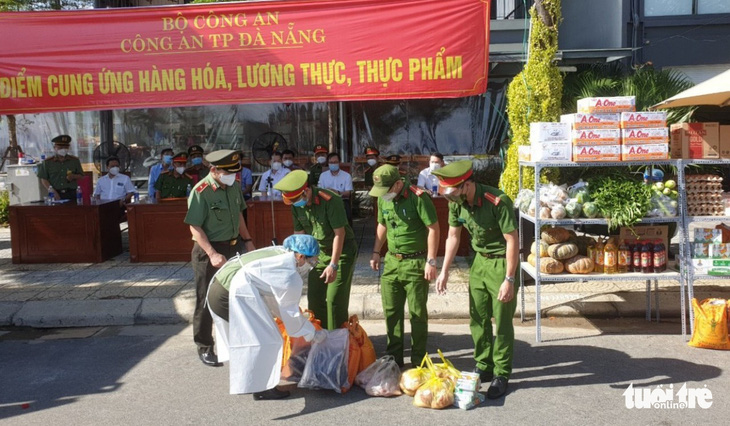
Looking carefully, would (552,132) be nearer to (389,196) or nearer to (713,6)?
(389,196)

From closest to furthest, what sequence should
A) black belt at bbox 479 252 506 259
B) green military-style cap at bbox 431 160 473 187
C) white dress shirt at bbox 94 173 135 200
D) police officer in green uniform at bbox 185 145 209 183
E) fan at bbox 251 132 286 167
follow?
green military-style cap at bbox 431 160 473 187
black belt at bbox 479 252 506 259
police officer in green uniform at bbox 185 145 209 183
white dress shirt at bbox 94 173 135 200
fan at bbox 251 132 286 167

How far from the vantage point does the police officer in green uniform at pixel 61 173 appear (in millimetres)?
12406

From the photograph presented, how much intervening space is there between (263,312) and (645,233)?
13.9ft

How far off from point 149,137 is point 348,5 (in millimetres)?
9115

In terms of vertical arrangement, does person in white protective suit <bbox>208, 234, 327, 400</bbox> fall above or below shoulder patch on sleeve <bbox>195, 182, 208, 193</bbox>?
below

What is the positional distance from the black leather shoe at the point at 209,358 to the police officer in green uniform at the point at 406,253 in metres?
→ 1.60

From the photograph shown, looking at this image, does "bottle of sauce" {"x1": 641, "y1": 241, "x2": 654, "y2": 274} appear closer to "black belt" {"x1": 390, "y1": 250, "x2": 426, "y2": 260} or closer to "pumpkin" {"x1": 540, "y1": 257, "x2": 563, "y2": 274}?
"pumpkin" {"x1": 540, "y1": 257, "x2": 563, "y2": 274}

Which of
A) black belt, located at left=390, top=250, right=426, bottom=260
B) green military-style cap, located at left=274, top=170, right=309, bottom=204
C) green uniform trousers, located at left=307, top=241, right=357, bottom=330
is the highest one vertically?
green military-style cap, located at left=274, top=170, right=309, bottom=204

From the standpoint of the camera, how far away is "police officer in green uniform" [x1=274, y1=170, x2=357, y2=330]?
619 centimetres

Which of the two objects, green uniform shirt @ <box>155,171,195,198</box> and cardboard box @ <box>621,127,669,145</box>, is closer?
Answer: cardboard box @ <box>621,127,669,145</box>

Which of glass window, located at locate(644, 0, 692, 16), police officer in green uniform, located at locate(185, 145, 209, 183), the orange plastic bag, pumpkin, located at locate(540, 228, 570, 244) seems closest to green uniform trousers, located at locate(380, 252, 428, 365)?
pumpkin, located at locate(540, 228, 570, 244)

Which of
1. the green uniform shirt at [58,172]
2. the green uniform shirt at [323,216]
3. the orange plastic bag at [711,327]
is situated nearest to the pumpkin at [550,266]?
the orange plastic bag at [711,327]

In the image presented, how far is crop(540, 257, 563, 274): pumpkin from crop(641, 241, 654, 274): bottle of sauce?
2.66 feet

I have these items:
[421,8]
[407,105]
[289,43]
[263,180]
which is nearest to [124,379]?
[289,43]
